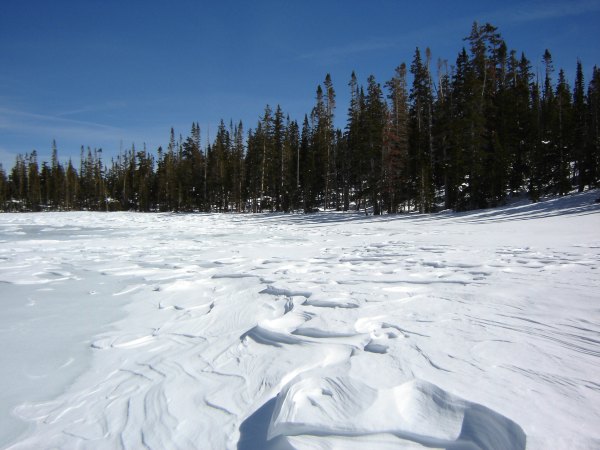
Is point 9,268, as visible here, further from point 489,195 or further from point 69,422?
point 489,195

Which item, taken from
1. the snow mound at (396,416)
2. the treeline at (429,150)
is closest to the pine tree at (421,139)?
the treeline at (429,150)

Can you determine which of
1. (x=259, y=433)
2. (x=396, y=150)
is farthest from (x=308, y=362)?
(x=396, y=150)

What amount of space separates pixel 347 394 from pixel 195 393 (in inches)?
33.3

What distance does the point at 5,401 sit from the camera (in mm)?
1812

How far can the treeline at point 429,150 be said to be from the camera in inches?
808

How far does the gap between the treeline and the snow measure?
61.8 ft

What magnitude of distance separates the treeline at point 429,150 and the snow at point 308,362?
18.8 m

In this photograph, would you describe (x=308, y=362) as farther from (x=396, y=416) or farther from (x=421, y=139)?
(x=421, y=139)

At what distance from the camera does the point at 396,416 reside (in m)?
1.48

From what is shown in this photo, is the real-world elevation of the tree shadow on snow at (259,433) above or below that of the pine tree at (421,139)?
below

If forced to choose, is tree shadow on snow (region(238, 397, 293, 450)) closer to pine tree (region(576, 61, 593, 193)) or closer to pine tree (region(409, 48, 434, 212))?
pine tree (region(409, 48, 434, 212))

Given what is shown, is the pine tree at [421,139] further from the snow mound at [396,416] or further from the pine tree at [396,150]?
the snow mound at [396,416]

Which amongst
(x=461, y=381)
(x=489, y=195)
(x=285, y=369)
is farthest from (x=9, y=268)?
(x=489, y=195)

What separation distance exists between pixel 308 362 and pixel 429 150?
82.1ft
